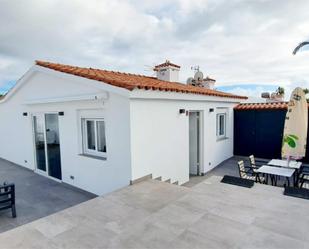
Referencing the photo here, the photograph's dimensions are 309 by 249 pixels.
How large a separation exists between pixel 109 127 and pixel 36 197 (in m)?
4.31

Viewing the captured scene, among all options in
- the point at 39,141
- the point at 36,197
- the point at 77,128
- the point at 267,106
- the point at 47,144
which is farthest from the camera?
the point at 267,106

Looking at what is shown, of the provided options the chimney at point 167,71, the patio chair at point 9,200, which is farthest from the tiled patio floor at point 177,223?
the chimney at point 167,71

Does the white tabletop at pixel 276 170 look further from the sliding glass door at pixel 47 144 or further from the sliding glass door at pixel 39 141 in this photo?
the sliding glass door at pixel 39 141

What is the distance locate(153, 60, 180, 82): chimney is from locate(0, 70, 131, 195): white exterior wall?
658 centimetres

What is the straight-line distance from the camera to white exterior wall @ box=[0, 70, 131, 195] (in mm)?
7469

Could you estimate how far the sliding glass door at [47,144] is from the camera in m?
10.6

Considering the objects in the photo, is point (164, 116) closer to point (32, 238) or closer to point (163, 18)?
point (163, 18)

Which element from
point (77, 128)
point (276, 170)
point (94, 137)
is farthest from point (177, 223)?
point (77, 128)

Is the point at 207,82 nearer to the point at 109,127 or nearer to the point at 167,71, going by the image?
the point at 167,71

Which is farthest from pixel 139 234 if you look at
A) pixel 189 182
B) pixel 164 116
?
pixel 189 182

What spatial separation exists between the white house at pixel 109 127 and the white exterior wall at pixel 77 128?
3cm

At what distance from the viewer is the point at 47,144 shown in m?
11.1

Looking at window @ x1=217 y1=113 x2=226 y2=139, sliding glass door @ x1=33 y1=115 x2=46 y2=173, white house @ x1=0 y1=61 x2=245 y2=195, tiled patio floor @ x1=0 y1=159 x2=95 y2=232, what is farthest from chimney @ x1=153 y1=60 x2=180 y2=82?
tiled patio floor @ x1=0 y1=159 x2=95 y2=232

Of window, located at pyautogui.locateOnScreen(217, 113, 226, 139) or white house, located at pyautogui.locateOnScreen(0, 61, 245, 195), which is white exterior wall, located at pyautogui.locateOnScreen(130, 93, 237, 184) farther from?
window, located at pyautogui.locateOnScreen(217, 113, 226, 139)
